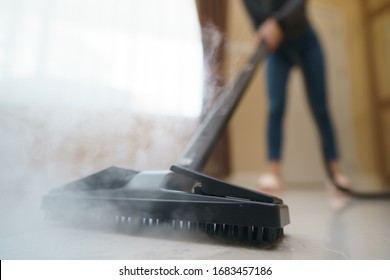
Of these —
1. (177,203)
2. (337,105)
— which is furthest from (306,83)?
(337,105)

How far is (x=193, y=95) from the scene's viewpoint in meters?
0.76

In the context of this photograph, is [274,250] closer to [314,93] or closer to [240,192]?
[240,192]

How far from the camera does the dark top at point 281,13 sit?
41.7 inches

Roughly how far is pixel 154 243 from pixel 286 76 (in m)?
1.18

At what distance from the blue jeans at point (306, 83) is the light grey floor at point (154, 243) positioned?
0.80 metres

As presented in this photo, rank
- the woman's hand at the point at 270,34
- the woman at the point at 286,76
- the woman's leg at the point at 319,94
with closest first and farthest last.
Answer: the woman's hand at the point at 270,34, the woman at the point at 286,76, the woman's leg at the point at 319,94

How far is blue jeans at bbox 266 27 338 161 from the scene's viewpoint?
4.30 ft

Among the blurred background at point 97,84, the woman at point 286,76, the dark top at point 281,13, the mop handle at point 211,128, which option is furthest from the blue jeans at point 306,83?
the mop handle at point 211,128

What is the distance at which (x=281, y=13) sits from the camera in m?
1.06

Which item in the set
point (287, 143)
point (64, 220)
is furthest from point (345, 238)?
point (287, 143)

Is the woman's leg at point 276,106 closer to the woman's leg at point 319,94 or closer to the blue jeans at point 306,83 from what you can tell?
the blue jeans at point 306,83

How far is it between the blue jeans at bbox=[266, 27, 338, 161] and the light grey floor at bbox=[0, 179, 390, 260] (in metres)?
0.80
